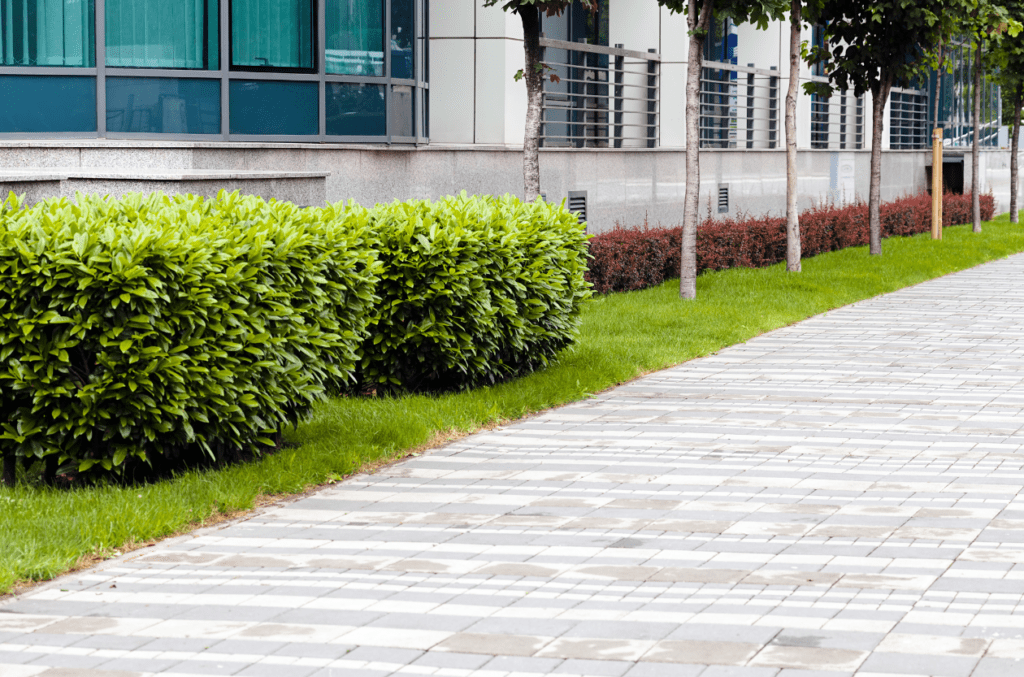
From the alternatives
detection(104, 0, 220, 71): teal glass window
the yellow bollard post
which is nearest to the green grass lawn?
detection(104, 0, 220, 71): teal glass window

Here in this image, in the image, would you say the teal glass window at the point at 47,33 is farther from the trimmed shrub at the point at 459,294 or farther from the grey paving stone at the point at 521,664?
the grey paving stone at the point at 521,664

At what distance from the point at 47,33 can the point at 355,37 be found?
11.8 ft

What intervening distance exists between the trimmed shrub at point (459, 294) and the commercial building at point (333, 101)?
8.94ft

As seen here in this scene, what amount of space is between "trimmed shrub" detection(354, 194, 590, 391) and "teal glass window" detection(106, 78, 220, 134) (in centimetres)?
464

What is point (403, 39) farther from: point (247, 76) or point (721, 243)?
point (721, 243)

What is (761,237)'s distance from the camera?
925 inches

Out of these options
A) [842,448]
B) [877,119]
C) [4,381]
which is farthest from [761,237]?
[4,381]

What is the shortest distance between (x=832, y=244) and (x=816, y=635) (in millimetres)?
23070

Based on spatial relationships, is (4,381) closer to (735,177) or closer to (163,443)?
(163,443)

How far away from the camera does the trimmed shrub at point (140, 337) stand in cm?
725

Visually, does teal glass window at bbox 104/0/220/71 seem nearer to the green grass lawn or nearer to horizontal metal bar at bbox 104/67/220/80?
horizontal metal bar at bbox 104/67/220/80

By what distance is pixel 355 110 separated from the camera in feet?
54.6

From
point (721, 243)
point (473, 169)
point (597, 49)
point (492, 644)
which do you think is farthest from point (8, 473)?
point (597, 49)

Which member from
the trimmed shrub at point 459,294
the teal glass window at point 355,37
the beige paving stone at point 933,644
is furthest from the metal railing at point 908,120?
the beige paving stone at point 933,644
